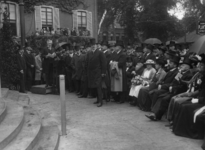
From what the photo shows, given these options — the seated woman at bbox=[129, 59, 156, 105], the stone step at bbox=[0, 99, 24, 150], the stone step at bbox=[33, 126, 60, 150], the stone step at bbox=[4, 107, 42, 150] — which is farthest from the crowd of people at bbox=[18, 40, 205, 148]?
the stone step at bbox=[0, 99, 24, 150]

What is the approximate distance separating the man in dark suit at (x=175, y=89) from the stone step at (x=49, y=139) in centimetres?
244

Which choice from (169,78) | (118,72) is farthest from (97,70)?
(169,78)

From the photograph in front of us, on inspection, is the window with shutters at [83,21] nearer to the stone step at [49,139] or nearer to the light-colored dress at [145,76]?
the light-colored dress at [145,76]

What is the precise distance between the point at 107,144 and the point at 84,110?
2.81 meters

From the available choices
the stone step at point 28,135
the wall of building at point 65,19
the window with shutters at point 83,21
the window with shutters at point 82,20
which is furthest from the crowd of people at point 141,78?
the window with shutters at point 82,20

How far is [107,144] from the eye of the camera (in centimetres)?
500

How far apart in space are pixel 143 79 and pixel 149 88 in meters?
0.69

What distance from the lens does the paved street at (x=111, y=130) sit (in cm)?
491

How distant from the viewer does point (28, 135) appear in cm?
486

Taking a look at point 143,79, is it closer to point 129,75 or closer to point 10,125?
point 129,75

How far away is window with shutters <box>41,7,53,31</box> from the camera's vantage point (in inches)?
829

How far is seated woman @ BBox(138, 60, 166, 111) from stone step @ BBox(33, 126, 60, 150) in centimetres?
293

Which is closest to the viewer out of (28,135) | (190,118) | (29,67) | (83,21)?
(28,135)

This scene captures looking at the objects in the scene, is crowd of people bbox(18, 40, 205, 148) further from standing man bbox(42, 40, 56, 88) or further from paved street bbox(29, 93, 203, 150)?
paved street bbox(29, 93, 203, 150)
